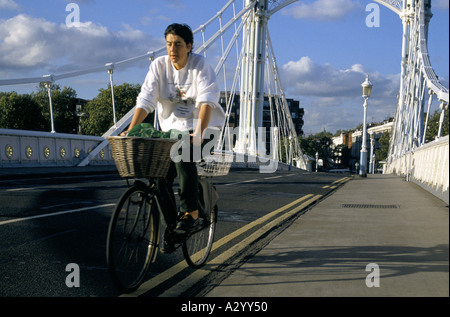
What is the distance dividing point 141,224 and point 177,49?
1.16 meters

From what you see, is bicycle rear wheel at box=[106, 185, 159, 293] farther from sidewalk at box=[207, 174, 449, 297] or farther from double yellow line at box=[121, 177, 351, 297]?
sidewalk at box=[207, 174, 449, 297]

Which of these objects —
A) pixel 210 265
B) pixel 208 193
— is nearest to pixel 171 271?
pixel 210 265

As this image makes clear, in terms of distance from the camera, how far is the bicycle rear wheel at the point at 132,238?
2.80 meters

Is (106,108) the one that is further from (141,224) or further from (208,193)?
(141,224)

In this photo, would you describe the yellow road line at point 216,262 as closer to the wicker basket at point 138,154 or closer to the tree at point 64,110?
the wicker basket at point 138,154

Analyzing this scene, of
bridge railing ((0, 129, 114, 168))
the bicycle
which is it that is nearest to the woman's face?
the bicycle

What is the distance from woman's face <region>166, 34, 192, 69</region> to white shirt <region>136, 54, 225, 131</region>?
2.6 inches

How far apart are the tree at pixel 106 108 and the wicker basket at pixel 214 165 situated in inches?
2640

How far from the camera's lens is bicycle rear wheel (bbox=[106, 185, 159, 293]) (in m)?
2.80

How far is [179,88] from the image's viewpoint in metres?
3.37
